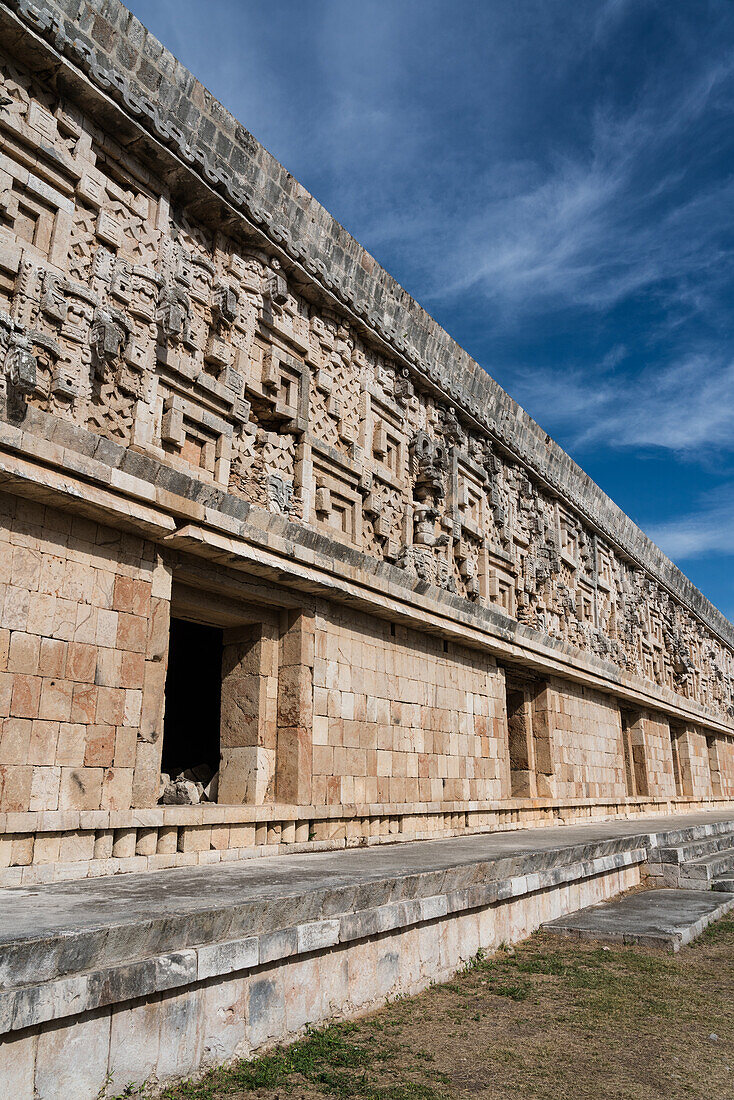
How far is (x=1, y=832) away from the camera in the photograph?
4371 mm

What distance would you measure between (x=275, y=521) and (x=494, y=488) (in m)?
5.52

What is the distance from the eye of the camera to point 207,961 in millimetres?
3100

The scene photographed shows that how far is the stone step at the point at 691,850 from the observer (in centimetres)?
823

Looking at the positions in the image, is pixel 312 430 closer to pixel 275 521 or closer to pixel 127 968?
pixel 275 521

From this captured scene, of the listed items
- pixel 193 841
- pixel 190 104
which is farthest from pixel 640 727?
pixel 190 104

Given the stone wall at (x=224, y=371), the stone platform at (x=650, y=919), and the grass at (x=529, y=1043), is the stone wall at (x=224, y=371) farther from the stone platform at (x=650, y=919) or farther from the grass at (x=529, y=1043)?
the grass at (x=529, y=1043)

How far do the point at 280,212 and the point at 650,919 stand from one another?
6.87m

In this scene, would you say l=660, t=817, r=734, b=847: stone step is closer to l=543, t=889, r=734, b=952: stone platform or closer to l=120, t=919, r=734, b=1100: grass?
l=543, t=889, r=734, b=952: stone platform

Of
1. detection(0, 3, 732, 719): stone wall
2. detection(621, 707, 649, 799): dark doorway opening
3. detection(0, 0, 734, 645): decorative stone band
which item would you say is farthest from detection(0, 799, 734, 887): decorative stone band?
detection(621, 707, 649, 799): dark doorway opening

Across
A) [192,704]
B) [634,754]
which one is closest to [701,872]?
[192,704]

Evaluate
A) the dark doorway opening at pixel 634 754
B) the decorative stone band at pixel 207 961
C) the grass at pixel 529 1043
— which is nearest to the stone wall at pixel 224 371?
the decorative stone band at pixel 207 961

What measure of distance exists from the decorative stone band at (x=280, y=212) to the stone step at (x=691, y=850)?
19.1 feet

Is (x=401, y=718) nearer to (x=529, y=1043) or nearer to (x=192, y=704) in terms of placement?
(x=192, y=704)

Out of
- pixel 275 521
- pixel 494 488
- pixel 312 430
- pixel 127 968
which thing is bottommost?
pixel 127 968
